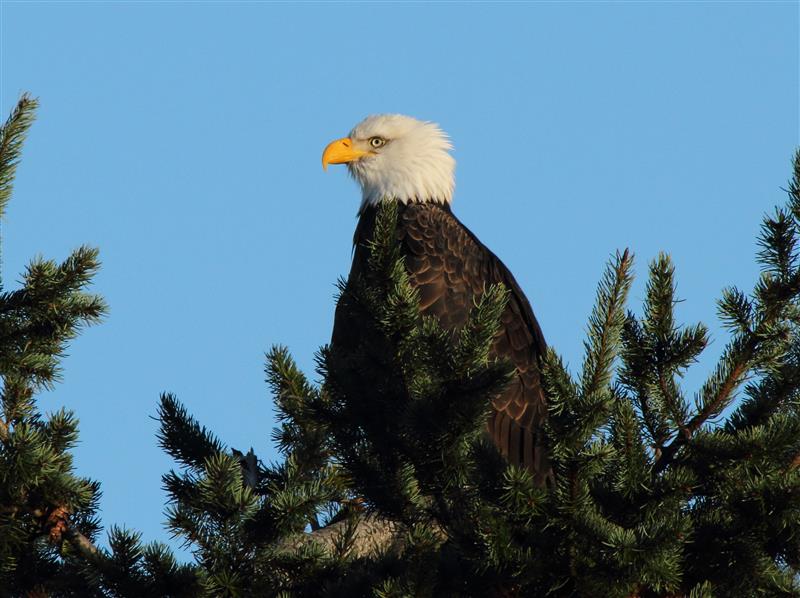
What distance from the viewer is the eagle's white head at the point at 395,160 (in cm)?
883

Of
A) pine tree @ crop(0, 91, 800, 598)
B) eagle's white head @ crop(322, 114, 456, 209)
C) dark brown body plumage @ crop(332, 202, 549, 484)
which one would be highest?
eagle's white head @ crop(322, 114, 456, 209)

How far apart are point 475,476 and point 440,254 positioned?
3.76 m

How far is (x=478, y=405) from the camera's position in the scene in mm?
3986

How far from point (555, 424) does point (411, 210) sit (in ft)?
14.7

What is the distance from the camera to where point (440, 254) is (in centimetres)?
773

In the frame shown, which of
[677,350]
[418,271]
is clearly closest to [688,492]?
[677,350]

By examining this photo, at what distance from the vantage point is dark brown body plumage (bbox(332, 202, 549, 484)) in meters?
7.39

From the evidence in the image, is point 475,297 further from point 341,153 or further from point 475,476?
point 475,476

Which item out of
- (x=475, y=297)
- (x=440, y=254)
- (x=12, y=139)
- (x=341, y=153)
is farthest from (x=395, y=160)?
(x=12, y=139)

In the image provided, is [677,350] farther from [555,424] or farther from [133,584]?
[133,584]

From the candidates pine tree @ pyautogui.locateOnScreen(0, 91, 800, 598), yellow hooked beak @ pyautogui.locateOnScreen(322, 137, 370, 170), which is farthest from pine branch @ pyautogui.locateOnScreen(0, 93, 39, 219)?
yellow hooked beak @ pyautogui.locateOnScreen(322, 137, 370, 170)

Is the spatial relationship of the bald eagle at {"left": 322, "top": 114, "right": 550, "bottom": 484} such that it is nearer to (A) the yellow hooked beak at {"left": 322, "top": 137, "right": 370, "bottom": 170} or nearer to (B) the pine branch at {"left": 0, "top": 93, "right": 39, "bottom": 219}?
(A) the yellow hooked beak at {"left": 322, "top": 137, "right": 370, "bottom": 170}

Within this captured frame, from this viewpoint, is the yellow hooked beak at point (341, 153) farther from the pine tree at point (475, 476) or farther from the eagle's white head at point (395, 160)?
the pine tree at point (475, 476)

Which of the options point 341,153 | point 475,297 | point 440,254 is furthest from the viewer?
point 341,153
